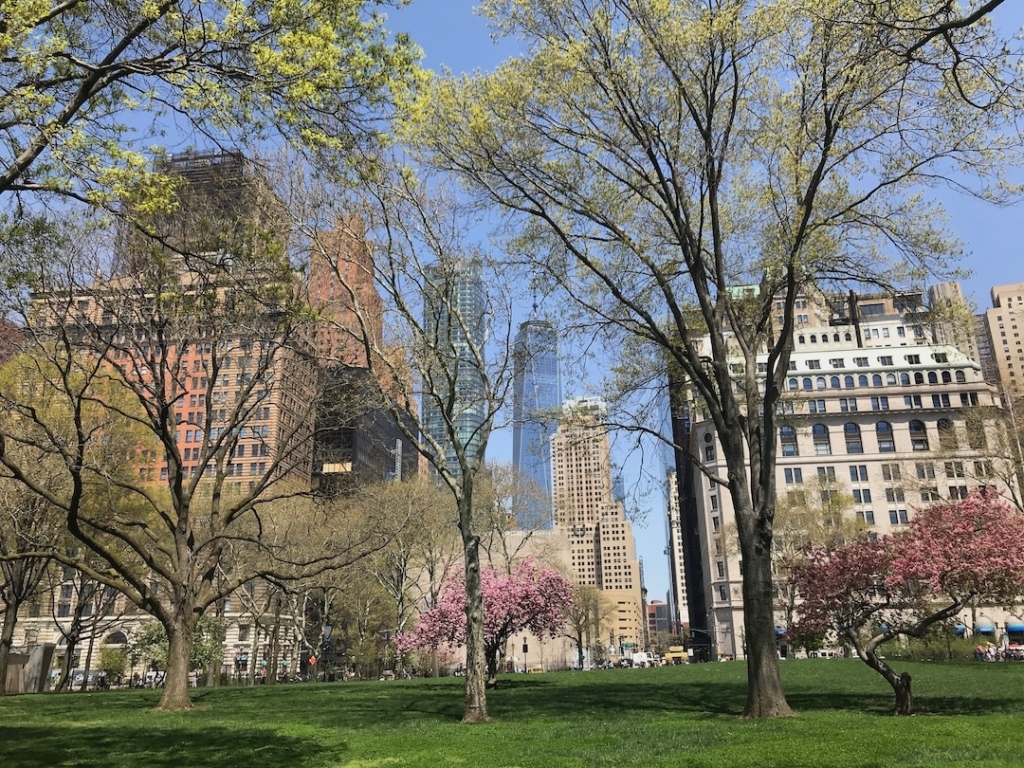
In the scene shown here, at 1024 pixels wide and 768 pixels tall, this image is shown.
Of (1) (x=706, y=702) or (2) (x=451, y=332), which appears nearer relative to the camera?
(1) (x=706, y=702)

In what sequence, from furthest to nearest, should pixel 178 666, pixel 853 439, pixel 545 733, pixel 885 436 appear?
pixel 853 439
pixel 885 436
pixel 178 666
pixel 545 733

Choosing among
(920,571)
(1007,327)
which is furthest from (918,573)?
(1007,327)

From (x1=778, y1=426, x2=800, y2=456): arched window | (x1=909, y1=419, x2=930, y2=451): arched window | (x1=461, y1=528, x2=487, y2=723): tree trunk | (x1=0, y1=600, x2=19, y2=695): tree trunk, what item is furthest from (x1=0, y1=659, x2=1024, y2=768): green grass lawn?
(x1=909, y1=419, x2=930, y2=451): arched window

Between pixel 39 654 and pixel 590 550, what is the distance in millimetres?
132698

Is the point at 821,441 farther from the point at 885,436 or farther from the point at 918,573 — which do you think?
the point at 918,573

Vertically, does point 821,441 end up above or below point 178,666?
above

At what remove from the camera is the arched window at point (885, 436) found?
86000mm

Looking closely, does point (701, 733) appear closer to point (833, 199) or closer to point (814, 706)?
point (814, 706)

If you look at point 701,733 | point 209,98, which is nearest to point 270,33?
point 209,98

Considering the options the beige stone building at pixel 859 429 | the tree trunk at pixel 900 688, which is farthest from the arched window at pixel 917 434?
the tree trunk at pixel 900 688

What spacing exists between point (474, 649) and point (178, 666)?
8030 mm

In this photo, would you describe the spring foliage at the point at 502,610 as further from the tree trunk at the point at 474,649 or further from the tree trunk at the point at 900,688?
the tree trunk at the point at 900,688

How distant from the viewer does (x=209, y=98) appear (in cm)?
782

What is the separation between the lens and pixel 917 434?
85.6 metres
